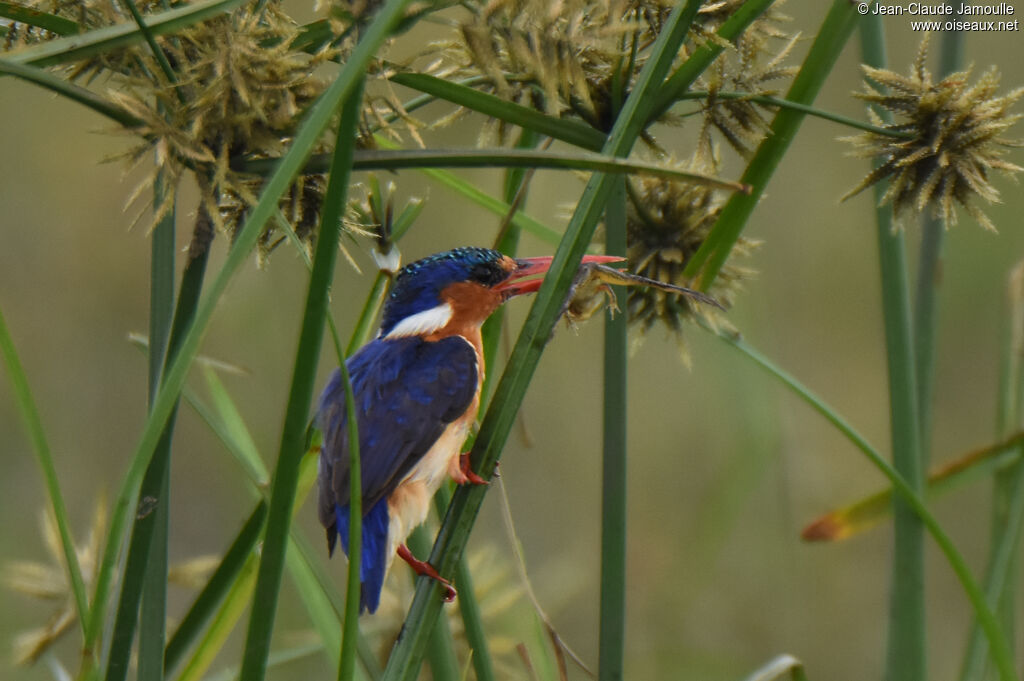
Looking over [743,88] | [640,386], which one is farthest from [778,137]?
[640,386]

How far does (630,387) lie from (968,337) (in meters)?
1.13

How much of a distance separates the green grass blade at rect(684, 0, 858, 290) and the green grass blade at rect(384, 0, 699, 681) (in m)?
0.21

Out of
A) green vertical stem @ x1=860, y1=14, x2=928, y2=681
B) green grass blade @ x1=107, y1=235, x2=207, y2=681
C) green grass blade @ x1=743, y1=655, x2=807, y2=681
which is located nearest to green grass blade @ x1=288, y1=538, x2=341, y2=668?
green grass blade @ x1=107, y1=235, x2=207, y2=681

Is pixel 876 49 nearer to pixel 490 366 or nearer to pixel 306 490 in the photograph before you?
pixel 490 366

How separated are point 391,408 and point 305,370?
775mm

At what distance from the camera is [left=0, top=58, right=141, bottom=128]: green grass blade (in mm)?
763

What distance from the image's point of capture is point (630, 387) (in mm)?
3641

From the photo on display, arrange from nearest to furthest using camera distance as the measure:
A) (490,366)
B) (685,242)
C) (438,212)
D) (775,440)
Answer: (490,366), (685,242), (775,440), (438,212)

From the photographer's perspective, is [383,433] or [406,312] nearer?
[383,433]

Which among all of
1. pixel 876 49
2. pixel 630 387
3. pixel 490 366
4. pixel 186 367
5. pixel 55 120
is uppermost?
pixel 876 49

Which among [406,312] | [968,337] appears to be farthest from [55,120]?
[968,337]

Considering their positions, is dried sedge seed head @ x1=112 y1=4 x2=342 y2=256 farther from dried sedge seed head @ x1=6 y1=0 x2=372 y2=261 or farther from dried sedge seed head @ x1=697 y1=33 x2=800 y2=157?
dried sedge seed head @ x1=697 y1=33 x2=800 y2=157

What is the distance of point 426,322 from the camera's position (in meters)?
1.74

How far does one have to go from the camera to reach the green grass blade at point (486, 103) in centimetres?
96
